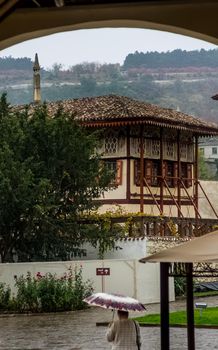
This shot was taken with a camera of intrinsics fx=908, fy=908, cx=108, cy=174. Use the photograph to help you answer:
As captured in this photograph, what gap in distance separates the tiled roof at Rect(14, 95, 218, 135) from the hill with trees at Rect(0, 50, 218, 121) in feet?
261

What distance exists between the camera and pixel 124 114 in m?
32.4

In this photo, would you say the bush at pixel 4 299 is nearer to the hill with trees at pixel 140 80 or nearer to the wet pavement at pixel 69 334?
the wet pavement at pixel 69 334

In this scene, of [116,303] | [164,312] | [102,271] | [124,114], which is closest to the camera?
[164,312]

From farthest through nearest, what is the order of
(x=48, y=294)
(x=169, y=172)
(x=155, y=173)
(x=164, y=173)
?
(x=169, y=172), (x=164, y=173), (x=155, y=173), (x=48, y=294)

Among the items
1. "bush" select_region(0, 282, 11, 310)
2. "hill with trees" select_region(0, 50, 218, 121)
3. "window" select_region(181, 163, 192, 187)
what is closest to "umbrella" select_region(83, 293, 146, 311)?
"bush" select_region(0, 282, 11, 310)

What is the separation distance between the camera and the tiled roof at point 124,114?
106 ft

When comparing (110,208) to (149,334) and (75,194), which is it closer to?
(75,194)

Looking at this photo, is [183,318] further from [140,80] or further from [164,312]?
[140,80]

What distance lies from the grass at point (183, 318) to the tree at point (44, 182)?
6.65 meters

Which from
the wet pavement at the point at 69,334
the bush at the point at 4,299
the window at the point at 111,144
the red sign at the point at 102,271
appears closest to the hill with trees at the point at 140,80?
the window at the point at 111,144

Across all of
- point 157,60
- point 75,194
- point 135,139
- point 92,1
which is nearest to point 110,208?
point 135,139

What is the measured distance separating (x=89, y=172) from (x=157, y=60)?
383 ft

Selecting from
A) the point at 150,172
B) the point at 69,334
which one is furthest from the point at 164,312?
the point at 150,172

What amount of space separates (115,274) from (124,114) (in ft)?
28.2
